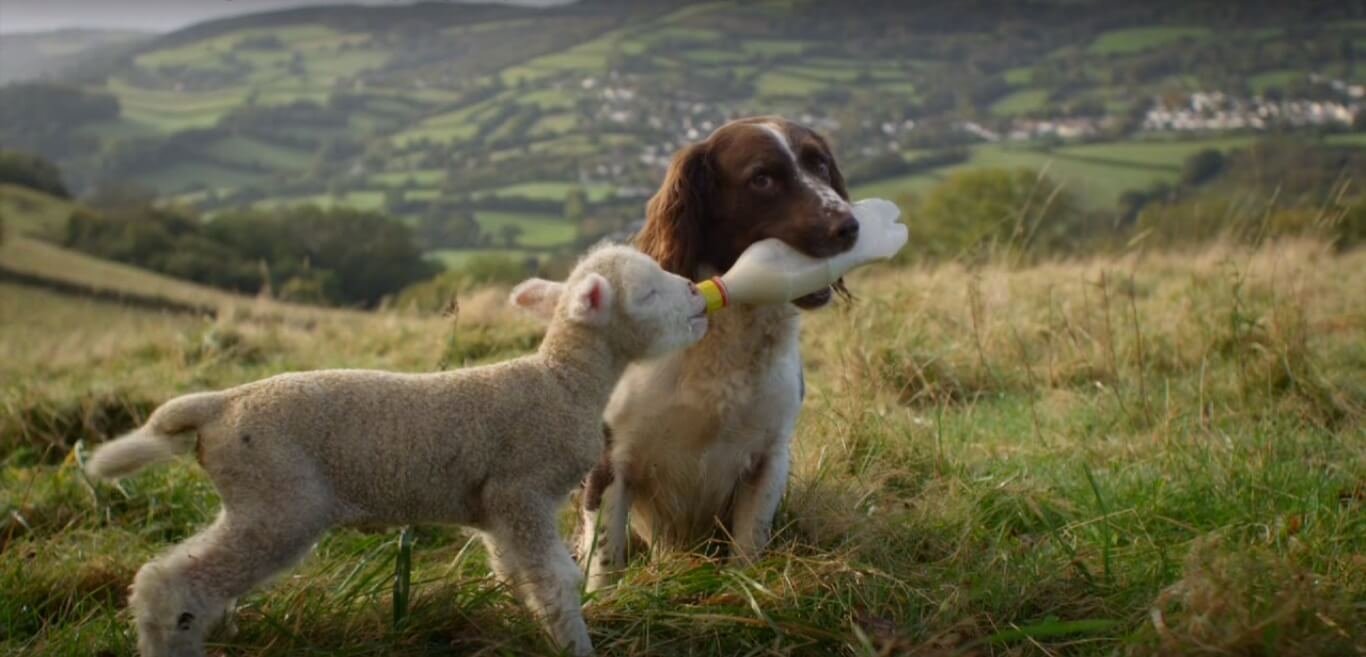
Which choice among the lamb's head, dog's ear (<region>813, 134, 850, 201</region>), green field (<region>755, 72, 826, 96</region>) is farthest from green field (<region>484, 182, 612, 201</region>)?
the lamb's head

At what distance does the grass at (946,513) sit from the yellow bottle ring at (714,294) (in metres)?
0.86

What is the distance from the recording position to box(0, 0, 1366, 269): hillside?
37.5m

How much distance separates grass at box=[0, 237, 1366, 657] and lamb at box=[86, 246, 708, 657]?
425 millimetres

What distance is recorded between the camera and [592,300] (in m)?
3.19

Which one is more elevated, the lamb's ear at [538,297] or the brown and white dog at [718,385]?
the lamb's ear at [538,297]

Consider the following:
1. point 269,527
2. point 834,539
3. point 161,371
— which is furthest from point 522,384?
point 161,371

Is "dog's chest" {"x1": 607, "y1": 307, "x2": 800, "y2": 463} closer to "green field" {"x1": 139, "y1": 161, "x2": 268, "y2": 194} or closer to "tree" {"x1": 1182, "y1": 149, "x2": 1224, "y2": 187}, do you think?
"tree" {"x1": 1182, "y1": 149, "x2": 1224, "y2": 187}

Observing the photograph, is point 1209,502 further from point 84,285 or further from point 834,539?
point 84,285

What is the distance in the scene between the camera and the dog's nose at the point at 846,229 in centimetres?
405

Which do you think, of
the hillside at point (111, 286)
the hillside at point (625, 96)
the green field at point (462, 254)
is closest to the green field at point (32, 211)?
the hillside at point (111, 286)

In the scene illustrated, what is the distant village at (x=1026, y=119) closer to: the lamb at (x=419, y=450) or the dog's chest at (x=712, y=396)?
the dog's chest at (x=712, y=396)

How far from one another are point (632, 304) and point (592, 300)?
109mm

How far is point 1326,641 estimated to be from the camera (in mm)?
2887

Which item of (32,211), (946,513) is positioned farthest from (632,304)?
(32,211)
